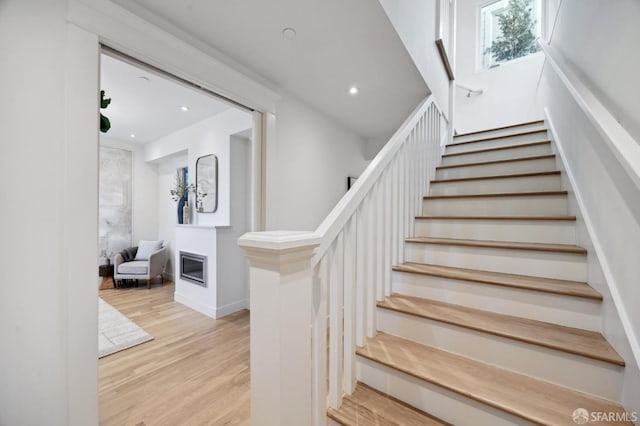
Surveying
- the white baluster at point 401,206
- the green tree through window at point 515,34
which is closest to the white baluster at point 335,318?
the white baluster at point 401,206

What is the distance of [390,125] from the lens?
3.66 m

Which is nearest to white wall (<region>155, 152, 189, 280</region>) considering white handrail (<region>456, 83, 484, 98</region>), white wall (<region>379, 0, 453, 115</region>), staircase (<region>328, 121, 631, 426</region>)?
white wall (<region>379, 0, 453, 115</region>)

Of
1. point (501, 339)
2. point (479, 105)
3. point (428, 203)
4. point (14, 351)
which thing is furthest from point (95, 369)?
point (479, 105)

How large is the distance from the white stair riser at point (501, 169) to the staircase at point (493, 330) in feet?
0.81

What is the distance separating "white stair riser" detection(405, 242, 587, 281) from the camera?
1.30 m

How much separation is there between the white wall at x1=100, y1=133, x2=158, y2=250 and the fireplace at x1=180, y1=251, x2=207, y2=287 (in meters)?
2.17

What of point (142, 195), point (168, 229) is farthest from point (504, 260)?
point (142, 195)

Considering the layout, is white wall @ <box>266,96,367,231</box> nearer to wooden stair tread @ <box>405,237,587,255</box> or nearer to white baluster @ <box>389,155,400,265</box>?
white baluster @ <box>389,155,400,265</box>

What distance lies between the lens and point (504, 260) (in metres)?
1.47

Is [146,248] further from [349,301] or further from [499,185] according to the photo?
[499,185]

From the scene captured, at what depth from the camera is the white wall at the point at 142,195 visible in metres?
4.83

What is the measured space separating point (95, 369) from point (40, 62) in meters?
1.58

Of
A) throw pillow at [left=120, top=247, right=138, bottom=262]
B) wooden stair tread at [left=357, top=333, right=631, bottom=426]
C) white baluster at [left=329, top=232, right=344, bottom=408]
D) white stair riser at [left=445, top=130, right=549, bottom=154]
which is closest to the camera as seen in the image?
wooden stair tread at [left=357, top=333, right=631, bottom=426]

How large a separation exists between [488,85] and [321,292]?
15.7 ft
